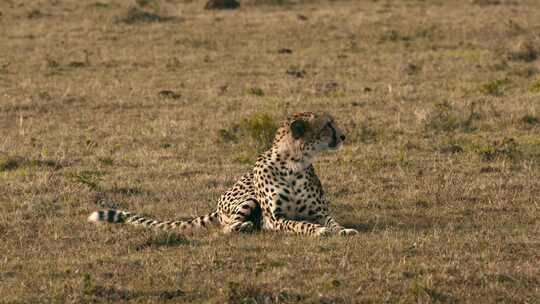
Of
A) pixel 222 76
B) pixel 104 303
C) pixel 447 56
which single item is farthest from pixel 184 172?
pixel 447 56

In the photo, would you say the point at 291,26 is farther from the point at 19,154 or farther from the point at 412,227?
the point at 412,227

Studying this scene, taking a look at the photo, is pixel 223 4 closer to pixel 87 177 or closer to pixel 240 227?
pixel 87 177

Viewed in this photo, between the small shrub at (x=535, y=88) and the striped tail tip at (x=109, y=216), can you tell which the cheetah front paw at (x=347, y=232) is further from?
the small shrub at (x=535, y=88)

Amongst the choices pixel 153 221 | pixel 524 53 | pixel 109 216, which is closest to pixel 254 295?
pixel 153 221

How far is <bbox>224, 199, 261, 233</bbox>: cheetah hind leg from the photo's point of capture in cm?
1016

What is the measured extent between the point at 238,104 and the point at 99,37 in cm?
1085

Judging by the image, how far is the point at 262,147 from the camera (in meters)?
15.0

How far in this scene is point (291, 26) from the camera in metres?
30.9

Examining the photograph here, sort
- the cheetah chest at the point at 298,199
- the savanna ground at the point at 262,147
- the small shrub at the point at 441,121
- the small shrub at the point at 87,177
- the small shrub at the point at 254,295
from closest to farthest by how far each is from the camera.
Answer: the small shrub at the point at 254,295, the savanna ground at the point at 262,147, the cheetah chest at the point at 298,199, the small shrub at the point at 87,177, the small shrub at the point at 441,121

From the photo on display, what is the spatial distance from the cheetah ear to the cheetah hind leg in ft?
2.57

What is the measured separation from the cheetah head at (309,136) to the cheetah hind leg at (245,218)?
612 millimetres

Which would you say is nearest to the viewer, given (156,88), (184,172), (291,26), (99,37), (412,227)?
(412,227)

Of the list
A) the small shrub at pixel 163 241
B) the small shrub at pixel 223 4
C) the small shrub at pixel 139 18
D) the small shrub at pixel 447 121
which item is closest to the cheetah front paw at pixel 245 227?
the small shrub at pixel 163 241

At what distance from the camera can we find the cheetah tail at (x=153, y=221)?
1042 cm
